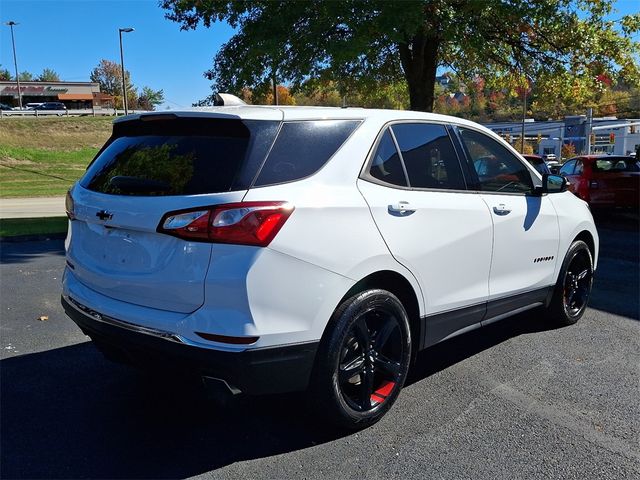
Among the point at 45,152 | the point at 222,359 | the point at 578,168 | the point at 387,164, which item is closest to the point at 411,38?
the point at 578,168

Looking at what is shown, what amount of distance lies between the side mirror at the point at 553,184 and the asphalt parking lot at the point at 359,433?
1271 millimetres

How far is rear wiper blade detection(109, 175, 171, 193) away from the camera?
9.68ft

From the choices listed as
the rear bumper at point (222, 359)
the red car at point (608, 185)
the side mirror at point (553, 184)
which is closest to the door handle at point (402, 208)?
the rear bumper at point (222, 359)

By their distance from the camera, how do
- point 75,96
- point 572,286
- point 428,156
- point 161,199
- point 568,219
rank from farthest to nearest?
1. point 75,96
2. point 572,286
3. point 568,219
4. point 428,156
5. point 161,199

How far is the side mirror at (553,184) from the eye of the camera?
15.3 ft

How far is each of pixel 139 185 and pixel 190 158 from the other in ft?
1.00

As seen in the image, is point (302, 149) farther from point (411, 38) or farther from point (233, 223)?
point (411, 38)

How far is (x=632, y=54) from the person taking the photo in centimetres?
1302

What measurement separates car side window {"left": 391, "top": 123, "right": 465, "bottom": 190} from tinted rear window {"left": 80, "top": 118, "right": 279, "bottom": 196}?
1010 mm

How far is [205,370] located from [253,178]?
0.96 metres

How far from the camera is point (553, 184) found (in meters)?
4.78

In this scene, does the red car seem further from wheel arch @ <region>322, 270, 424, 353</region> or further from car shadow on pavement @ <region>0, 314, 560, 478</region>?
wheel arch @ <region>322, 270, 424, 353</region>

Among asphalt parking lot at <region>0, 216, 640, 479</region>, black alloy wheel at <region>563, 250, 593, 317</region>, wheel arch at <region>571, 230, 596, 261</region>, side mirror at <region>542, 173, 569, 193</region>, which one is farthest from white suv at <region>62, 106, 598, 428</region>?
wheel arch at <region>571, 230, 596, 261</region>

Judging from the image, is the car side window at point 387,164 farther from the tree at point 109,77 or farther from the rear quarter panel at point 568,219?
the tree at point 109,77
